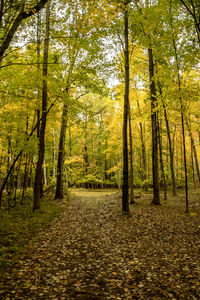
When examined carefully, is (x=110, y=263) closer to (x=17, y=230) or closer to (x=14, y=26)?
(x=17, y=230)

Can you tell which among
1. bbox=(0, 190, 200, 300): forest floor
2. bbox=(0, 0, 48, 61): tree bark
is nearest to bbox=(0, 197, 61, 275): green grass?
bbox=(0, 190, 200, 300): forest floor

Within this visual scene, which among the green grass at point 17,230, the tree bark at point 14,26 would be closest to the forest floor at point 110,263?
the green grass at point 17,230

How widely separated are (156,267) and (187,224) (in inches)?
180

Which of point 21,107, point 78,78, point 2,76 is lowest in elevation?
point 21,107

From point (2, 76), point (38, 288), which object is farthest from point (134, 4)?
point (38, 288)

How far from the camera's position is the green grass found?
17.1 ft

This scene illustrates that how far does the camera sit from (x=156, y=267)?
191 inches

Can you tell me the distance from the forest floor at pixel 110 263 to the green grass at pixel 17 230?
0.29 m

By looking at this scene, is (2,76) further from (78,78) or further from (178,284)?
(178,284)

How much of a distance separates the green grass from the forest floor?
289 mm

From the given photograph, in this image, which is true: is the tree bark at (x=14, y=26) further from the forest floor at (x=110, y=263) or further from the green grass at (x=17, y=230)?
the forest floor at (x=110, y=263)

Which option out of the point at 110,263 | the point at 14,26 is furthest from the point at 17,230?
the point at 14,26

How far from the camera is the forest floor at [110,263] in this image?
3.82 m

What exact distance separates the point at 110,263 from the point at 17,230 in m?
4.08
